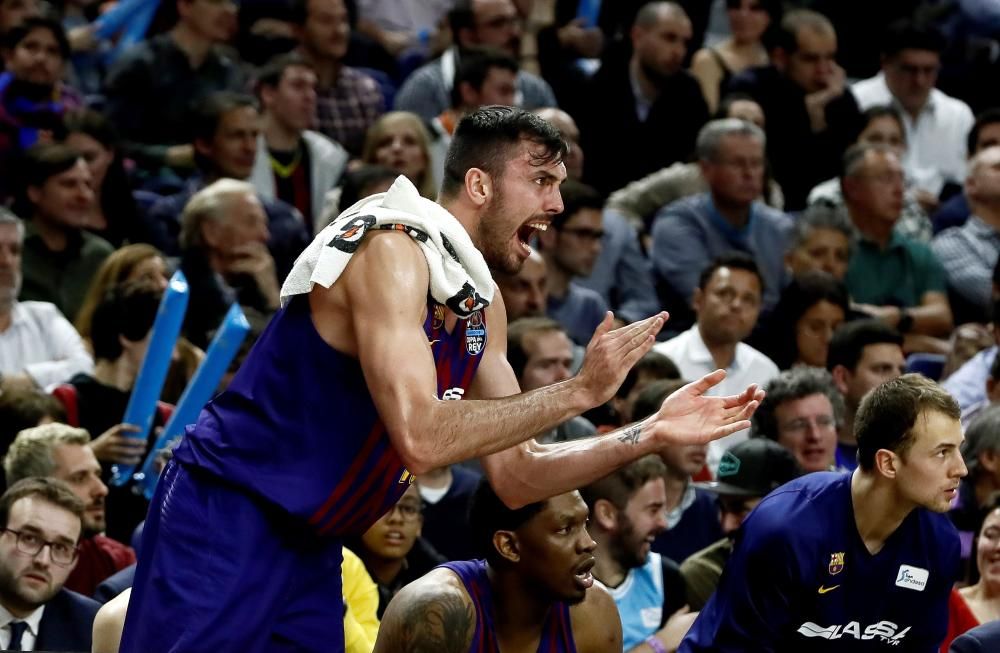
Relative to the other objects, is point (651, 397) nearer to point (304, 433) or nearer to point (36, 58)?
point (304, 433)

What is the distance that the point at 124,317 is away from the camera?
6773 mm

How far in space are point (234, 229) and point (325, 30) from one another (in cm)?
258

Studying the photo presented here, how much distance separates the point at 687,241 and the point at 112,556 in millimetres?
3867

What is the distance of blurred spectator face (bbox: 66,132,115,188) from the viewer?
328 inches

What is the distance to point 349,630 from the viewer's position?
5094 millimetres

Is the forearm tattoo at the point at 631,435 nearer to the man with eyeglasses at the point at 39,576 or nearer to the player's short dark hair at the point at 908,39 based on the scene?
the man with eyeglasses at the point at 39,576

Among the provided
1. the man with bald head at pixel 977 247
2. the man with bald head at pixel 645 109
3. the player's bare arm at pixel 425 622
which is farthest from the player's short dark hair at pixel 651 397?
the man with bald head at pixel 645 109

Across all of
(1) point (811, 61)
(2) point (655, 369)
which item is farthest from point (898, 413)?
(1) point (811, 61)

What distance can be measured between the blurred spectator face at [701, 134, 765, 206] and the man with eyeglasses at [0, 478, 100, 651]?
4.55m

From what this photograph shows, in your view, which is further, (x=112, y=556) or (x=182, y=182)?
(x=182, y=182)

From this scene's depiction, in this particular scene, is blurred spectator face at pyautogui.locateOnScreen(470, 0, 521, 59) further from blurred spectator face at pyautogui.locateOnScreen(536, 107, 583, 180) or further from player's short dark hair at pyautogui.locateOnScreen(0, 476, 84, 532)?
player's short dark hair at pyautogui.locateOnScreen(0, 476, 84, 532)

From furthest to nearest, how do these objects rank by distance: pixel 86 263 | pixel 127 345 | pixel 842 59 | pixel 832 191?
pixel 842 59
pixel 832 191
pixel 86 263
pixel 127 345

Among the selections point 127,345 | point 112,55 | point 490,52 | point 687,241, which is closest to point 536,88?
point 490,52

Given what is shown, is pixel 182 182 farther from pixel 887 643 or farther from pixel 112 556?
pixel 887 643
